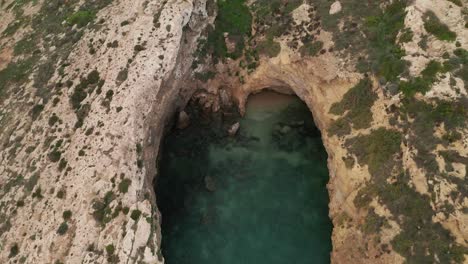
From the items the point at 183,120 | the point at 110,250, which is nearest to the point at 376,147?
the point at 183,120

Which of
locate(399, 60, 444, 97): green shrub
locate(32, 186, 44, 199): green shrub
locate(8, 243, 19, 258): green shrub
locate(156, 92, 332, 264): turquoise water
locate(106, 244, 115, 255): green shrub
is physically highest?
locate(399, 60, 444, 97): green shrub

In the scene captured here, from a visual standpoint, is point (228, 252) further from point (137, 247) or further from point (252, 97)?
point (252, 97)

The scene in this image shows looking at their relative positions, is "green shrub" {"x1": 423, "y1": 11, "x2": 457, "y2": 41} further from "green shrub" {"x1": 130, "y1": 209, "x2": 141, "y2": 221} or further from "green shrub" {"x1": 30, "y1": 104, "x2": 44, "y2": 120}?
"green shrub" {"x1": 30, "y1": 104, "x2": 44, "y2": 120}

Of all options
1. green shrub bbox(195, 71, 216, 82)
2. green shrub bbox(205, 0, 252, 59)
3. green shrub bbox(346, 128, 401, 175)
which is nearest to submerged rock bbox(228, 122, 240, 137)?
green shrub bbox(195, 71, 216, 82)

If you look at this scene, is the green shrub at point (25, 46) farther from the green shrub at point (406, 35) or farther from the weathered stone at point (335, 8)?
the green shrub at point (406, 35)

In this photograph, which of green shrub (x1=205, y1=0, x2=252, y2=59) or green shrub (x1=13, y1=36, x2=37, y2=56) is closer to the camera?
green shrub (x1=13, y1=36, x2=37, y2=56)

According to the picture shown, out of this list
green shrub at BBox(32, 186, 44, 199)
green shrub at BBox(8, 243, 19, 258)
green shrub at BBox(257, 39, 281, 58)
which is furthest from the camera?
green shrub at BBox(257, 39, 281, 58)

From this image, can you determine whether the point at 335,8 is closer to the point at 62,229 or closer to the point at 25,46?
the point at 62,229

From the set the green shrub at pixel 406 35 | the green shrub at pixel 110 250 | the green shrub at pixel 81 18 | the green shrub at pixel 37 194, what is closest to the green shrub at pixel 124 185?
the green shrub at pixel 110 250
